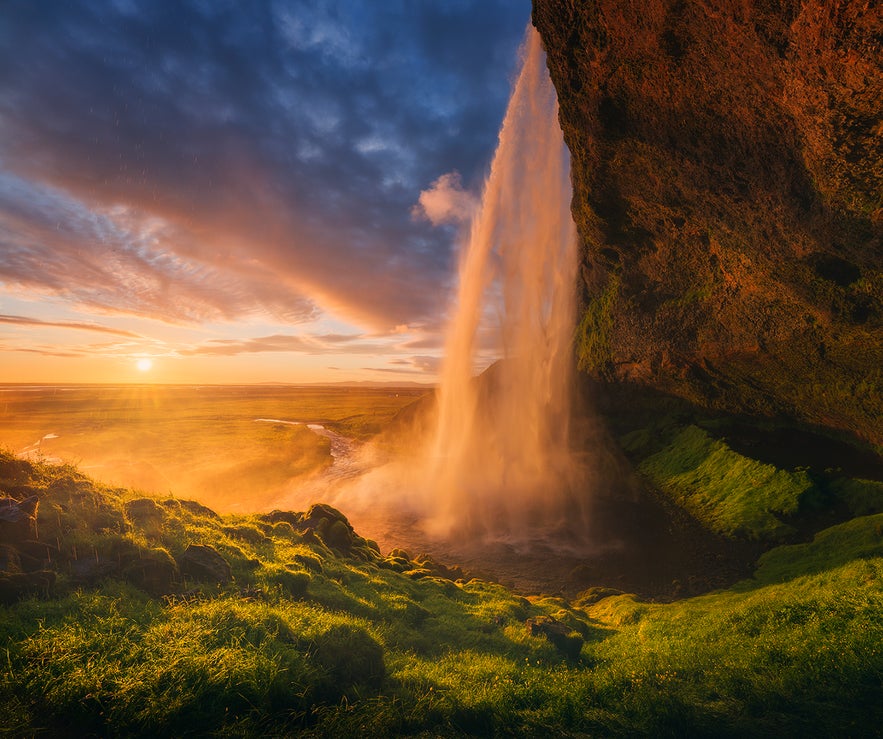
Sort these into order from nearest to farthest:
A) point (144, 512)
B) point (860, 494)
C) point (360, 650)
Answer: point (360, 650) → point (144, 512) → point (860, 494)

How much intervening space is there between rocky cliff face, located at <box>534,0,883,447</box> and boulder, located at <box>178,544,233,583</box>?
57.1 ft

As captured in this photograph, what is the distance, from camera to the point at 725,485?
24.4m

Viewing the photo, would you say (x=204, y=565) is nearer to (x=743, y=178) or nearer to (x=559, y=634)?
(x=559, y=634)

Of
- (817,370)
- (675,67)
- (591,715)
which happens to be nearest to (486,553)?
(591,715)

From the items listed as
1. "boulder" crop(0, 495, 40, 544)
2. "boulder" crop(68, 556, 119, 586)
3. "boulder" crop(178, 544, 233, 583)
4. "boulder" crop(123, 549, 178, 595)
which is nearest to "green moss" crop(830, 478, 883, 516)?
"boulder" crop(178, 544, 233, 583)

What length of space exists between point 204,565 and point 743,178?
19.0 metres

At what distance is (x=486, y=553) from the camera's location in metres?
21.4

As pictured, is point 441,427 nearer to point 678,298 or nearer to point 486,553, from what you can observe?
point 486,553

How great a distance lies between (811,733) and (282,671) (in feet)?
25.1

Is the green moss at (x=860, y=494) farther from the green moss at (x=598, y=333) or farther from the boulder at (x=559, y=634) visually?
the boulder at (x=559, y=634)

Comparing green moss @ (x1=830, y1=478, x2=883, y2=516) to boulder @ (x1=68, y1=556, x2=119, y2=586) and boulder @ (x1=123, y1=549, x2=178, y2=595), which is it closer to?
boulder @ (x1=123, y1=549, x2=178, y2=595)

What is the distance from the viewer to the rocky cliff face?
9.85 meters

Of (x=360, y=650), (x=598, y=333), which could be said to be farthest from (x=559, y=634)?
(x=598, y=333)

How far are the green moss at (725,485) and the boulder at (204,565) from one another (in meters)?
21.5
